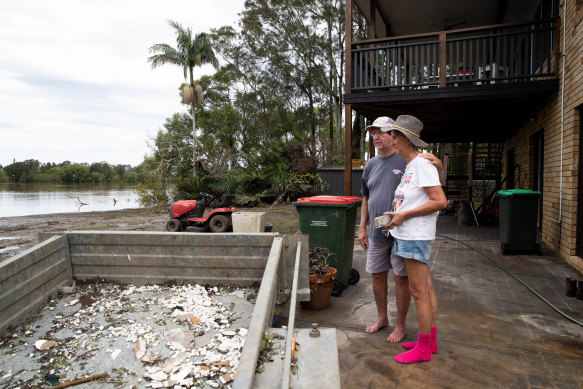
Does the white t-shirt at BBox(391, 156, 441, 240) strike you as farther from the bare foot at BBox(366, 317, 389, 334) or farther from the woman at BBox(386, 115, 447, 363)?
the bare foot at BBox(366, 317, 389, 334)

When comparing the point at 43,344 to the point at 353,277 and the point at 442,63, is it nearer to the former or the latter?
the point at 353,277

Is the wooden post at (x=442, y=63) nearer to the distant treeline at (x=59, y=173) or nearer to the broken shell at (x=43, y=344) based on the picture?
the broken shell at (x=43, y=344)

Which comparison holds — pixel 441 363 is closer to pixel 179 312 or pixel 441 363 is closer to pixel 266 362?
pixel 266 362

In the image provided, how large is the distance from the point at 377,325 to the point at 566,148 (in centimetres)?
440

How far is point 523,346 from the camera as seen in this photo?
291 centimetres

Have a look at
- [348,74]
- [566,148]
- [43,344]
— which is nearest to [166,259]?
[43,344]

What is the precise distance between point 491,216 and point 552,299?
6.71 meters

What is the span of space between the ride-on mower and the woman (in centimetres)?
624

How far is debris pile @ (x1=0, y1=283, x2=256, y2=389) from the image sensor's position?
79.1 inches

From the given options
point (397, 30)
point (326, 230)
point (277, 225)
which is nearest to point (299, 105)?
point (397, 30)

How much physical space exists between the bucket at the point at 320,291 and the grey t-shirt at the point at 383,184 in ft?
2.86

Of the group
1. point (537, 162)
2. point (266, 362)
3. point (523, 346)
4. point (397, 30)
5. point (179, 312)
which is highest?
point (397, 30)

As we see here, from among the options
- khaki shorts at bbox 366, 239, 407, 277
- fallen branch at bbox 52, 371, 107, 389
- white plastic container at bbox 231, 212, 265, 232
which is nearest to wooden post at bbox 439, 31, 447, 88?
white plastic container at bbox 231, 212, 265, 232

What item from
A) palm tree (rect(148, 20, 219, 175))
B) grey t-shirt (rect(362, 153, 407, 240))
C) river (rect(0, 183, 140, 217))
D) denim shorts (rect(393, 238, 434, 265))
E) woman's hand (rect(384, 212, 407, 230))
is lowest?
river (rect(0, 183, 140, 217))
